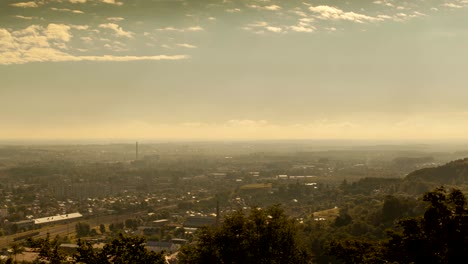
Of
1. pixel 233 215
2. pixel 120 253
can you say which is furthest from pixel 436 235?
pixel 120 253

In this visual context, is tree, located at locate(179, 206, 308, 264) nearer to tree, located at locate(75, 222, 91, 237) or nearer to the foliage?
the foliage

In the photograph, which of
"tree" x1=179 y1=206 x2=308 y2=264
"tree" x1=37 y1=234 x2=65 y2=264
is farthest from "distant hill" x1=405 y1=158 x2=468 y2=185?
"tree" x1=37 y1=234 x2=65 y2=264

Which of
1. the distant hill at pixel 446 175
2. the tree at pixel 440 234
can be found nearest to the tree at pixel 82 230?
the tree at pixel 440 234

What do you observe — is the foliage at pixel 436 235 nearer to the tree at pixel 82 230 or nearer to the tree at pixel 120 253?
the tree at pixel 120 253

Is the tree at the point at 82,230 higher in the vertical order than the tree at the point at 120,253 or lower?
lower

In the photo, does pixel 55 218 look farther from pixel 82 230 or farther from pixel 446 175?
pixel 446 175

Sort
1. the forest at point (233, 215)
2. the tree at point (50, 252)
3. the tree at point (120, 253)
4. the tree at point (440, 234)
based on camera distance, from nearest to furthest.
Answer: the tree at point (440, 234), the forest at point (233, 215), the tree at point (50, 252), the tree at point (120, 253)

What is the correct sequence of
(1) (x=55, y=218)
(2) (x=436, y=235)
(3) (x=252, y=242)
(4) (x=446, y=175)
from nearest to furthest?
1. (2) (x=436, y=235)
2. (3) (x=252, y=242)
3. (1) (x=55, y=218)
4. (4) (x=446, y=175)
